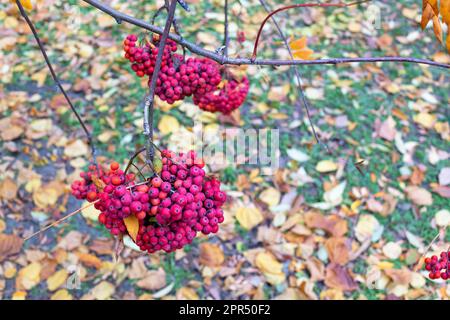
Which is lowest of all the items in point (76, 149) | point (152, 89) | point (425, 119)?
point (76, 149)

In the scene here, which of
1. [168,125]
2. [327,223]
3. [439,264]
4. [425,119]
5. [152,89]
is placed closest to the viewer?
[152,89]

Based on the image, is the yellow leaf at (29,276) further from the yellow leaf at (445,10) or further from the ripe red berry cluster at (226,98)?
the yellow leaf at (445,10)

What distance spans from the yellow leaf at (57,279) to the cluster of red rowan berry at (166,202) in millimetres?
1048

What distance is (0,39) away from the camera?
8.82 ft

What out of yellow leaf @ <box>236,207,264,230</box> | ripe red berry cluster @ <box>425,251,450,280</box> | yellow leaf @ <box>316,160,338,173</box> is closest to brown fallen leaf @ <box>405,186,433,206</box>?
yellow leaf @ <box>316,160,338,173</box>

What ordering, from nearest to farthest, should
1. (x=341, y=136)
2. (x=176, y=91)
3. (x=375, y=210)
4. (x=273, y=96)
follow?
1. (x=176, y=91)
2. (x=375, y=210)
3. (x=341, y=136)
4. (x=273, y=96)

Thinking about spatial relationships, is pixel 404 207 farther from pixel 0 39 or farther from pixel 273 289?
pixel 0 39

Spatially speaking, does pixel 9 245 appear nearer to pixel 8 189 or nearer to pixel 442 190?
pixel 8 189

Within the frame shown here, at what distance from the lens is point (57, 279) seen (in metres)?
1.82

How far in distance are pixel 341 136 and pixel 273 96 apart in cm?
42

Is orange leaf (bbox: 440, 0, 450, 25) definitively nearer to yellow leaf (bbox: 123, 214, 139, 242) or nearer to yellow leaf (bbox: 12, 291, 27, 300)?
yellow leaf (bbox: 123, 214, 139, 242)

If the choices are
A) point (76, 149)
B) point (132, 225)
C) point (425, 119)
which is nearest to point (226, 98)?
point (132, 225)

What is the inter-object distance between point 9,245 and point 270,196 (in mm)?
1096
